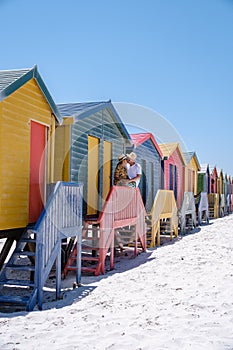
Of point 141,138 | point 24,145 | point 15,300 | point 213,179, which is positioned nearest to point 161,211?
point 141,138

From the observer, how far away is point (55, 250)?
7785 mm

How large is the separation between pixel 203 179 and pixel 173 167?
33.5 feet

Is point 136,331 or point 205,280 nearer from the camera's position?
point 136,331

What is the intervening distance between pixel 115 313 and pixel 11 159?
337 cm

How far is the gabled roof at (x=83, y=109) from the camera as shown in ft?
32.3

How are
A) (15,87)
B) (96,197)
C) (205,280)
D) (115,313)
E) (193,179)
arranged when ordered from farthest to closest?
(193,179) → (96,197) → (205,280) → (15,87) → (115,313)

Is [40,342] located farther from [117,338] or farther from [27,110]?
[27,110]

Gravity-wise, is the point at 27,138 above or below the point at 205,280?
above

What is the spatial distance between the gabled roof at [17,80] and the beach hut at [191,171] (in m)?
18.6

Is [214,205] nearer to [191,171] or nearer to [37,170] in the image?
[191,171]

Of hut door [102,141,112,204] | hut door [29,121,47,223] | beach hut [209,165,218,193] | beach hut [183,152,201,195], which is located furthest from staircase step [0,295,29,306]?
beach hut [209,165,218,193]

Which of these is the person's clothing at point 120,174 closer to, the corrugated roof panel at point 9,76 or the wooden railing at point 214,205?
the corrugated roof panel at point 9,76

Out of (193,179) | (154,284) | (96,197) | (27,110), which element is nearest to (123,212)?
(96,197)

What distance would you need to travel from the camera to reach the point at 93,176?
1138 centimetres
